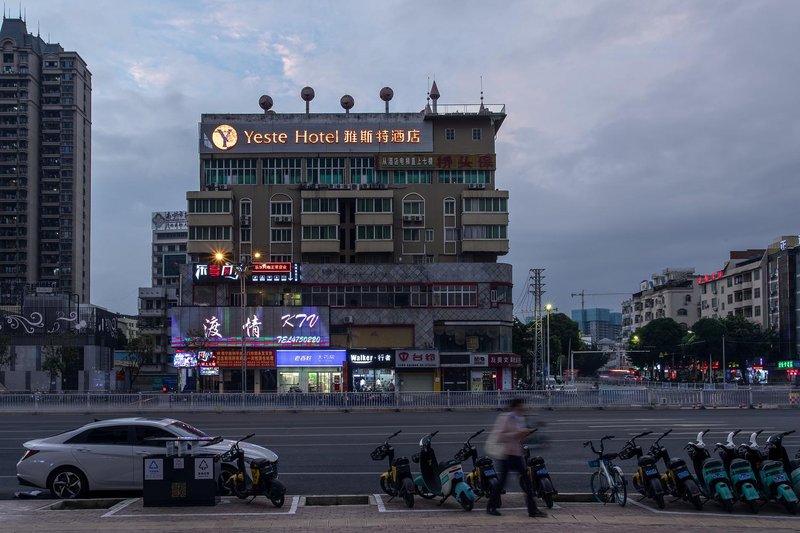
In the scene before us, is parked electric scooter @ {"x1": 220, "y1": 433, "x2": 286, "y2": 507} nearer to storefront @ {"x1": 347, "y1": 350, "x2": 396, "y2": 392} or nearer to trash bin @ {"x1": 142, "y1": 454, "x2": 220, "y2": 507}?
trash bin @ {"x1": 142, "y1": 454, "x2": 220, "y2": 507}

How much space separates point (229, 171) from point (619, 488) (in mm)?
67838

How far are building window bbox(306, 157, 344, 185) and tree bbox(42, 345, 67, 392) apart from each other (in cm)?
2660

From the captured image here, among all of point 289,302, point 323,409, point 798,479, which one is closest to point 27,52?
point 289,302

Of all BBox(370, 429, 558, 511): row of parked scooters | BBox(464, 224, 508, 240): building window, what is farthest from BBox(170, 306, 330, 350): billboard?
BBox(370, 429, 558, 511): row of parked scooters

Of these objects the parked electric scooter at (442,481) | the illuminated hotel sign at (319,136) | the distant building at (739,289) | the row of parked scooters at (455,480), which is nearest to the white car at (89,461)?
the row of parked scooters at (455,480)

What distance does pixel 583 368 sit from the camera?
156 metres

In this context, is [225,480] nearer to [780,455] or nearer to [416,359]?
[780,455]

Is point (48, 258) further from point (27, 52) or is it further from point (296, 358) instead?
point (296, 358)

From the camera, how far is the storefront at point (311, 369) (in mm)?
65875

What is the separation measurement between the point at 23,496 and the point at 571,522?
34.3 ft

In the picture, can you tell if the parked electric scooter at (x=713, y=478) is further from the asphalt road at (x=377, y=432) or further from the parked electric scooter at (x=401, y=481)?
the parked electric scooter at (x=401, y=481)

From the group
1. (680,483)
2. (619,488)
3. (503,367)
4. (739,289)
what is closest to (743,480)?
(680,483)

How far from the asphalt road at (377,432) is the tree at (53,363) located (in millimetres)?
26706

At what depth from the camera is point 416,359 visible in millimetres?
66688
